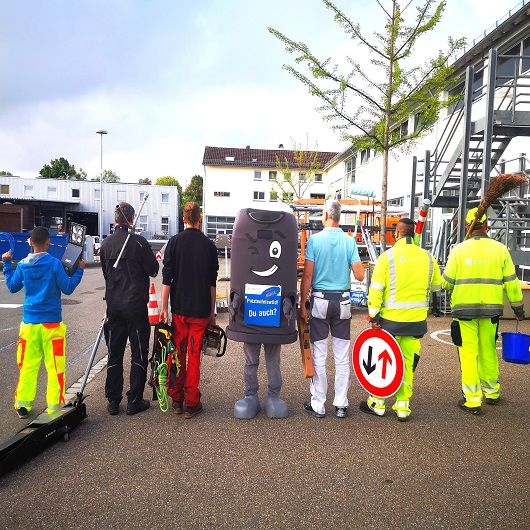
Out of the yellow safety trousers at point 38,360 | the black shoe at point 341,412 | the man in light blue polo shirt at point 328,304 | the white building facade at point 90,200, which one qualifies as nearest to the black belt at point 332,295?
the man in light blue polo shirt at point 328,304

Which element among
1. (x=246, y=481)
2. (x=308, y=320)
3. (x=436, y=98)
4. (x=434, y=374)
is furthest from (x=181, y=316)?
(x=436, y=98)

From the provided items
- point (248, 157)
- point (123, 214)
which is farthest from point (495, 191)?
point (248, 157)

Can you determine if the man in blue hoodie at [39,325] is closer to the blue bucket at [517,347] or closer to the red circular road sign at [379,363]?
the red circular road sign at [379,363]

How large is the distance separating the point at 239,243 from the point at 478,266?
2427 millimetres

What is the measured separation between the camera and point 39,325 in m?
4.34

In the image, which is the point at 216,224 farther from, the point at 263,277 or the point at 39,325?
the point at 263,277

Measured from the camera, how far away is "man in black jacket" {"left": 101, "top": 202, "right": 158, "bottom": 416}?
4500mm

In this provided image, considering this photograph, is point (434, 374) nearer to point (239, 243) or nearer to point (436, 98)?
point (239, 243)

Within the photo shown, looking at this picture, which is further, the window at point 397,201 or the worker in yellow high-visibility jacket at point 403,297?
the window at point 397,201

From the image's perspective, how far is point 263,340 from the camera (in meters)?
4.25

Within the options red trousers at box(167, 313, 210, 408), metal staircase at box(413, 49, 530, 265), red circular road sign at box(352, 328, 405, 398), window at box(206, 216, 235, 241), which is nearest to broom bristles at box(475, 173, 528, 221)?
red circular road sign at box(352, 328, 405, 398)

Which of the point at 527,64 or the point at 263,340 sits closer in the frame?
the point at 263,340

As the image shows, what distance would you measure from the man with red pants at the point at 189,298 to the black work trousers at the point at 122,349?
26 cm

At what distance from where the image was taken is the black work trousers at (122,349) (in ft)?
14.8
